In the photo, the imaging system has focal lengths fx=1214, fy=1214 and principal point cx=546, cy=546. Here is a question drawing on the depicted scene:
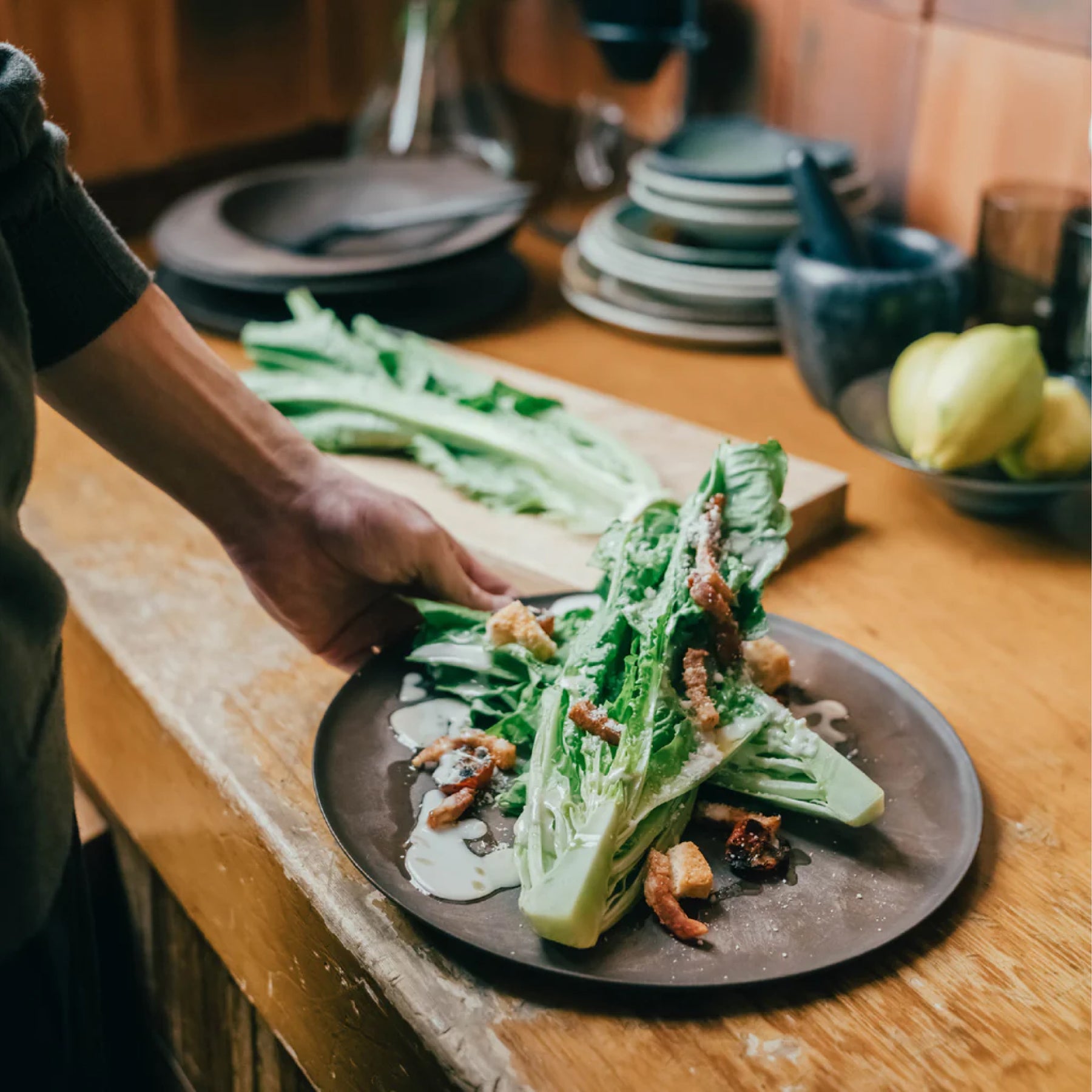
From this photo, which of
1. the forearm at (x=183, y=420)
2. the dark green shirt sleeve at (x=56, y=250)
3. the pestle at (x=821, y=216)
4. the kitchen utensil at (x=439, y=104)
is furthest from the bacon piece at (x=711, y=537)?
the kitchen utensil at (x=439, y=104)

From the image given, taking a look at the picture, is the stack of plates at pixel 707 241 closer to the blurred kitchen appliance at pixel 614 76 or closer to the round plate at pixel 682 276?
the round plate at pixel 682 276

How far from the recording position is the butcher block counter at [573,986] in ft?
2.32

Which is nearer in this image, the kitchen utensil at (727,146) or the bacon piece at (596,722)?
the bacon piece at (596,722)

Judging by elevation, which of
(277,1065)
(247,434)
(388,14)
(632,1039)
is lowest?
(277,1065)

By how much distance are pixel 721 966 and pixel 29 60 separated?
26.7 inches

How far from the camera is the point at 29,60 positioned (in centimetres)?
72

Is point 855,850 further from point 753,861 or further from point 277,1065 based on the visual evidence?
point 277,1065

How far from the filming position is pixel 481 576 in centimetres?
110

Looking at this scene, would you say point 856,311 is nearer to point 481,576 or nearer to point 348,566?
point 481,576

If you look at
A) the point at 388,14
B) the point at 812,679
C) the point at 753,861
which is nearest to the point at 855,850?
the point at 753,861

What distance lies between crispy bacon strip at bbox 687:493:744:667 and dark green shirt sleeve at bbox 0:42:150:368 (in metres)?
0.46

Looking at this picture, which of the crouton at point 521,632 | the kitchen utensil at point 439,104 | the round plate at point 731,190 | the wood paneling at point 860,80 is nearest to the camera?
the crouton at point 521,632

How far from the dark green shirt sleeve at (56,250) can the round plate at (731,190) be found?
3.07 feet

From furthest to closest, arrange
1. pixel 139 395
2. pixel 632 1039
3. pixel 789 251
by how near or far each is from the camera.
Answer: pixel 789 251 < pixel 139 395 < pixel 632 1039
